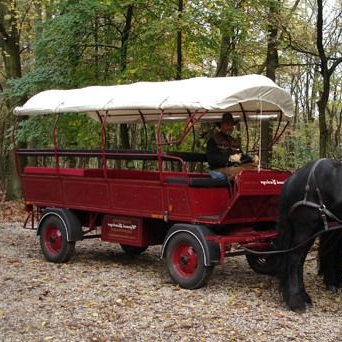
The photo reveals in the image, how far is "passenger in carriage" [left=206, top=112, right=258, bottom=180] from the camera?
8.48m

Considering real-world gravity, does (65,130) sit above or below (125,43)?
below

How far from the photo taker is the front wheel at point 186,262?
788 cm

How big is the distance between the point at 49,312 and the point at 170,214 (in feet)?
7.28

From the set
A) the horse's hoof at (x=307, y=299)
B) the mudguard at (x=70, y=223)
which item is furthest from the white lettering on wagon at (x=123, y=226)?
the horse's hoof at (x=307, y=299)

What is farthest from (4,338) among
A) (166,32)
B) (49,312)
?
(166,32)

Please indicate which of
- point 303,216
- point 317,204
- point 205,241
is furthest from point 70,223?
point 317,204

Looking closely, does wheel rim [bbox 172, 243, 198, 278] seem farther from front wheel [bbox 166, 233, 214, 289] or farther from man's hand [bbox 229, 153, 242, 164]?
man's hand [bbox 229, 153, 242, 164]

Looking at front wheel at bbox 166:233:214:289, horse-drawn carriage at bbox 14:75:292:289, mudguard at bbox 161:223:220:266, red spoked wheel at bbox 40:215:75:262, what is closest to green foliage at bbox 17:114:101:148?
horse-drawn carriage at bbox 14:75:292:289

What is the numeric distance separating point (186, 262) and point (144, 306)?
118 centimetres

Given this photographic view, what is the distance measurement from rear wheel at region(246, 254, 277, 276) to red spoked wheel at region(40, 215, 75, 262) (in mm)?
2866

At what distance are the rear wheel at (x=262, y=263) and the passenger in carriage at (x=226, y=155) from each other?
1357 mm

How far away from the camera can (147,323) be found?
6461mm

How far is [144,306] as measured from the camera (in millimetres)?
7156

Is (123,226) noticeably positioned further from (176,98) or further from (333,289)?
(333,289)
